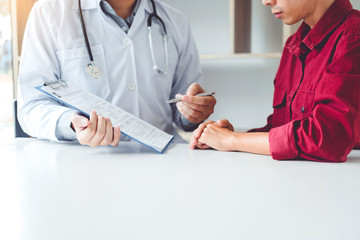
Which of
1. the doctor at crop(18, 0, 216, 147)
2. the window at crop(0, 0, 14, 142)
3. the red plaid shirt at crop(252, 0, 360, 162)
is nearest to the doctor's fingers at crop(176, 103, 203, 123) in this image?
the doctor at crop(18, 0, 216, 147)

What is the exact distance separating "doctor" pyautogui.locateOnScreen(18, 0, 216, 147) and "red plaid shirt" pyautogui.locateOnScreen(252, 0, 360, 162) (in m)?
0.37

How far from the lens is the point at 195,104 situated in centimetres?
126

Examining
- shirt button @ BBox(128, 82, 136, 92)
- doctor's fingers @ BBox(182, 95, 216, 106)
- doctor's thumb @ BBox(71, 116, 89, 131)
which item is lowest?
doctor's thumb @ BBox(71, 116, 89, 131)

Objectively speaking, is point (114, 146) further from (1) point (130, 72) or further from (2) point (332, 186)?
(2) point (332, 186)

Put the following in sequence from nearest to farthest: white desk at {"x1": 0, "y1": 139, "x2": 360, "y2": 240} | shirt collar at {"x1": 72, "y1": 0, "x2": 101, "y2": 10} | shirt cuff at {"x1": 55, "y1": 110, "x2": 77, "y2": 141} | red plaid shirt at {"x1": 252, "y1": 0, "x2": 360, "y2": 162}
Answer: white desk at {"x1": 0, "y1": 139, "x2": 360, "y2": 240} < red plaid shirt at {"x1": 252, "y1": 0, "x2": 360, "y2": 162} < shirt cuff at {"x1": 55, "y1": 110, "x2": 77, "y2": 141} < shirt collar at {"x1": 72, "y1": 0, "x2": 101, "y2": 10}

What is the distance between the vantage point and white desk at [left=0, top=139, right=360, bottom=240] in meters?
0.51

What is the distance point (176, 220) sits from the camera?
54cm

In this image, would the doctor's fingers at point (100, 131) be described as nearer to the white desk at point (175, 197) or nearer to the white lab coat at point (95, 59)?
the white desk at point (175, 197)

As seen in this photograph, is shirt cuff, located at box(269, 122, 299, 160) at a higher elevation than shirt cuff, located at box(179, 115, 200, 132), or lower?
higher

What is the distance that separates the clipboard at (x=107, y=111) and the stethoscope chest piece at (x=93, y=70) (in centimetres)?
22

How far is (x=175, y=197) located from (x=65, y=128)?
57 cm

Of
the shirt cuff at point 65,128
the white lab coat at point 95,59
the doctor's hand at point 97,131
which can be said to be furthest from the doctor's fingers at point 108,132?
the white lab coat at point 95,59

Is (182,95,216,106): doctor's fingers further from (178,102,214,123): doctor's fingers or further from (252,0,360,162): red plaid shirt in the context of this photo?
(252,0,360,162): red plaid shirt

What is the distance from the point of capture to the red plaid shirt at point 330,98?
0.88 m
